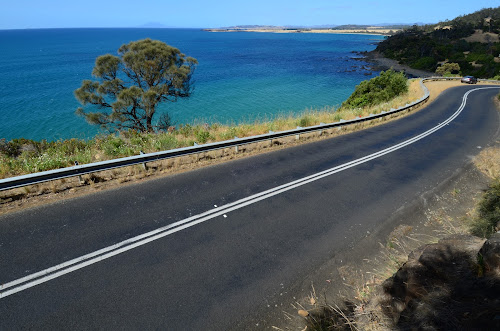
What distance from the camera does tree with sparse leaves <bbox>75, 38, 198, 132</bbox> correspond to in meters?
21.7

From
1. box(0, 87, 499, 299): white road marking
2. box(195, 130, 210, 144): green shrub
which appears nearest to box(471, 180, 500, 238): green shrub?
box(0, 87, 499, 299): white road marking

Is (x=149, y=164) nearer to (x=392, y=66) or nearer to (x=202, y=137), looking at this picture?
(x=202, y=137)

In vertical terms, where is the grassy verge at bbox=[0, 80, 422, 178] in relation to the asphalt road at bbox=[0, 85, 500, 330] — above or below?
above

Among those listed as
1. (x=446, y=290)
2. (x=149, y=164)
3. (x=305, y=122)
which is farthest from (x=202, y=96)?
(x=446, y=290)

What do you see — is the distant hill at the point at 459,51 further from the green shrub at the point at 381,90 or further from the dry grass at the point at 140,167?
the dry grass at the point at 140,167

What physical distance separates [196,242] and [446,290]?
166 inches

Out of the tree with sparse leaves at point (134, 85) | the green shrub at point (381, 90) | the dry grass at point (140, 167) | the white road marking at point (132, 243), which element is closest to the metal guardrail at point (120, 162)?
the dry grass at point (140, 167)

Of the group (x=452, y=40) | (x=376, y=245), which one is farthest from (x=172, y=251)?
(x=452, y=40)

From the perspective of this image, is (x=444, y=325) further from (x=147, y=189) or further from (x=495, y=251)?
(x=147, y=189)

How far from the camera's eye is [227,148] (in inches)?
446

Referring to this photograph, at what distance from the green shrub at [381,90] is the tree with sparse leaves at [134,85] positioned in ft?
63.5

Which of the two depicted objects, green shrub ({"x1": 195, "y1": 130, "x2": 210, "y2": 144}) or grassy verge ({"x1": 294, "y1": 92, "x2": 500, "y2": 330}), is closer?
grassy verge ({"x1": 294, "y1": 92, "x2": 500, "y2": 330})

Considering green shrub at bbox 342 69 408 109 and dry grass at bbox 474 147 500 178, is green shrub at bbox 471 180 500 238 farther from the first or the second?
green shrub at bbox 342 69 408 109

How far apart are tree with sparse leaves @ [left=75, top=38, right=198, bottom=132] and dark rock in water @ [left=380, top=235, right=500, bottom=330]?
20.8m
